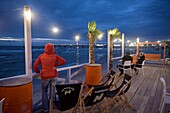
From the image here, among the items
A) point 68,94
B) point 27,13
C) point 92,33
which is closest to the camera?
point 68,94

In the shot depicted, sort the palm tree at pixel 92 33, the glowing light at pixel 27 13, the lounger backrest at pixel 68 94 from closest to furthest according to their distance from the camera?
1. the lounger backrest at pixel 68 94
2. the glowing light at pixel 27 13
3. the palm tree at pixel 92 33

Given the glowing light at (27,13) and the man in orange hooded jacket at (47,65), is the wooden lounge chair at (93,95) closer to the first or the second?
the man in orange hooded jacket at (47,65)

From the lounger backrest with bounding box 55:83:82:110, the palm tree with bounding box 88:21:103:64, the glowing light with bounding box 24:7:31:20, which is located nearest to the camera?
the lounger backrest with bounding box 55:83:82:110

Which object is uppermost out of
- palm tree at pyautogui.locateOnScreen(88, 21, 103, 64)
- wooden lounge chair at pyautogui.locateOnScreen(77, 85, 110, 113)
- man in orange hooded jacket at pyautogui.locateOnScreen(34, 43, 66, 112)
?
palm tree at pyautogui.locateOnScreen(88, 21, 103, 64)

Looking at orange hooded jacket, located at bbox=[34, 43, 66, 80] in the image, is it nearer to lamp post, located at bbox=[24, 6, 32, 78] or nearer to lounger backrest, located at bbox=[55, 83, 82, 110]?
lamp post, located at bbox=[24, 6, 32, 78]

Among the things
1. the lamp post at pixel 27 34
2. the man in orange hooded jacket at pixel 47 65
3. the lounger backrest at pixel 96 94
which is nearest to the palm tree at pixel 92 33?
the man in orange hooded jacket at pixel 47 65

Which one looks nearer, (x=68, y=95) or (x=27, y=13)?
(x=68, y=95)

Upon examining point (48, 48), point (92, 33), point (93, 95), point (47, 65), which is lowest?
point (93, 95)

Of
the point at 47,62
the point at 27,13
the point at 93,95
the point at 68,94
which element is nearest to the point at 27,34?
the point at 27,13

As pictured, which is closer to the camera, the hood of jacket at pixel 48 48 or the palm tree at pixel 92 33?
the hood of jacket at pixel 48 48

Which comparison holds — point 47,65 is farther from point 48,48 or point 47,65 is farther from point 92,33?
point 92,33

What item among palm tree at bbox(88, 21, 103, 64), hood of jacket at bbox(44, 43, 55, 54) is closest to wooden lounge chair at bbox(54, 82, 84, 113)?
hood of jacket at bbox(44, 43, 55, 54)

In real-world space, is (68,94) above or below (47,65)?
below

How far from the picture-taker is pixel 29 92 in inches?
96.5
